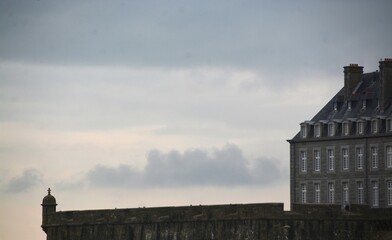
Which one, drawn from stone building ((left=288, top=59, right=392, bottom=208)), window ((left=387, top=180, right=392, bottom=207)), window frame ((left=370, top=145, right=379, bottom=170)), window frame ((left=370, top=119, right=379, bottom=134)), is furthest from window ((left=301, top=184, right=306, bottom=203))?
window ((left=387, top=180, right=392, bottom=207))

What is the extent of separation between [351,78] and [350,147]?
4947 millimetres

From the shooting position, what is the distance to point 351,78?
128500mm

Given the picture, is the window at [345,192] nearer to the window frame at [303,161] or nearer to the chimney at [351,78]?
the window frame at [303,161]

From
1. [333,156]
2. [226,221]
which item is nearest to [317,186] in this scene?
[333,156]

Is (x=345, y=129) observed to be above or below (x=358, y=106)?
below

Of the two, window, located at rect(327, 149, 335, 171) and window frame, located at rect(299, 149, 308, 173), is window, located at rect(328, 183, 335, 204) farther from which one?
window frame, located at rect(299, 149, 308, 173)

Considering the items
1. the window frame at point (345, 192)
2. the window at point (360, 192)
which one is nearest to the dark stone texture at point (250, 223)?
the window at point (360, 192)

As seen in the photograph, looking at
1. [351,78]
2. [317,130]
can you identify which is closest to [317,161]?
[317,130]

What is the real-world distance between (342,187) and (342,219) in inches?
488

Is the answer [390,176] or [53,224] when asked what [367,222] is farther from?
[53,224]

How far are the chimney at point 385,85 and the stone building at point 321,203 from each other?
5cm

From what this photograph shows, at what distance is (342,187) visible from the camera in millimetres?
126000

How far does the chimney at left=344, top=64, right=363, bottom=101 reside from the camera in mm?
128250

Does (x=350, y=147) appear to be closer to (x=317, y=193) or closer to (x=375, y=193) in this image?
(x=375, y=193)
